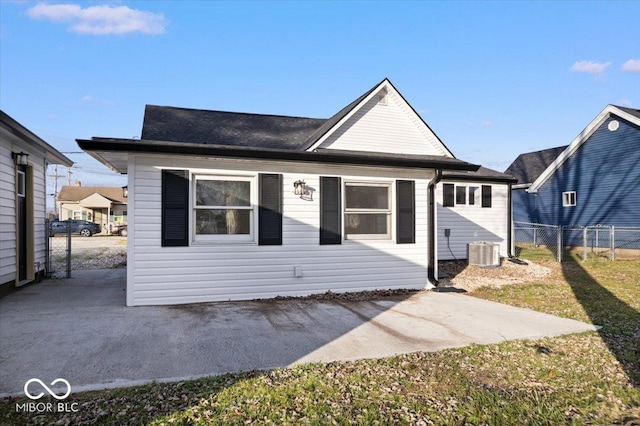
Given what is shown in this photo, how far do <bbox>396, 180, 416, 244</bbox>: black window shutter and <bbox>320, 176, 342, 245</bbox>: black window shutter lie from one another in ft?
4.28

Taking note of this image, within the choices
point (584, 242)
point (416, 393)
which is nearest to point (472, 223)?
point (584, 242)

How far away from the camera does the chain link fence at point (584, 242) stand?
13.6 m

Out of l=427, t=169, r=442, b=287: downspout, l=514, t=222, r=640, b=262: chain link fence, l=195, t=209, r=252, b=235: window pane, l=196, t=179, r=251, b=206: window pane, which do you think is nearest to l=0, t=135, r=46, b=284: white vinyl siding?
l=196, t=179, r=251, b=206: window pane

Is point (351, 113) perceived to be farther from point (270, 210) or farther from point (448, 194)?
point (448, 194)

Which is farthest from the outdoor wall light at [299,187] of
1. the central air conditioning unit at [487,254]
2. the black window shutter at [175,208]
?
the central air conditioning unit at [487,254]

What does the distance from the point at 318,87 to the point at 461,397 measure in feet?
46.0

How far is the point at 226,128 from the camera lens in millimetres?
9359

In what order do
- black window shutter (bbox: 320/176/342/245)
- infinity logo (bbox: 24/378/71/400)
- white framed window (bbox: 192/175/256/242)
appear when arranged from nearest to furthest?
infinity logo (bbox: 24/378/71/400) < white framed window (bbox: 192/175/256/242) < black window shutter (bbox: 320/176/342/245)

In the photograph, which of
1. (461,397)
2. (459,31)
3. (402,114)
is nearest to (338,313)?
(461,397)

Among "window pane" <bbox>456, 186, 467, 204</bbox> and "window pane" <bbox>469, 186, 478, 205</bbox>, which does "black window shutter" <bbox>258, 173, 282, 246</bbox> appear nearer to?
"window pane" <bbox>456, 186, 467, 204</bbox>

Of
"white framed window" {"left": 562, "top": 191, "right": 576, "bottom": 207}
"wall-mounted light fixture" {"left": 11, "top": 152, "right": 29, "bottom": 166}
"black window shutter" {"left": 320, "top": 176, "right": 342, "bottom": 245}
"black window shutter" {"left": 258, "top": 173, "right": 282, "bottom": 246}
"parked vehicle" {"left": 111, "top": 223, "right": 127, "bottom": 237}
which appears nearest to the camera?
"black window shutter" {"left": 258, "top": 173, "right": 282, "bottom": 246}

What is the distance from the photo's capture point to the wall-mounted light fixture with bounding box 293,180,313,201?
7.55 meters

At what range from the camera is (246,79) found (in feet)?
48.7

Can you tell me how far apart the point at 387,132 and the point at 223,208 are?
4.54 metres
